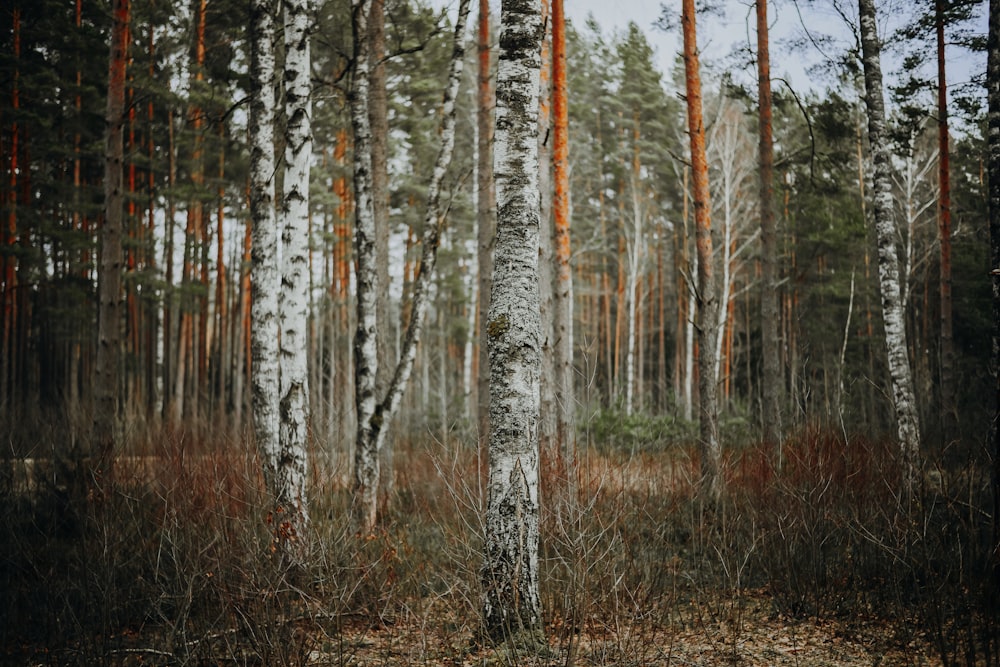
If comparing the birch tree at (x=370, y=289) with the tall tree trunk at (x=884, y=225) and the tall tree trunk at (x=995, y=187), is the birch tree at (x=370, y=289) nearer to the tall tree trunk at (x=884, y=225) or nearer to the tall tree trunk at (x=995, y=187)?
the tall tree trunk at (x=995, y=187)

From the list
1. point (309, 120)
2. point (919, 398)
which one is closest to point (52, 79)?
point (309, 120)

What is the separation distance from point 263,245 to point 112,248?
3.79 m

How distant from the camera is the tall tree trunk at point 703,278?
8.62 m

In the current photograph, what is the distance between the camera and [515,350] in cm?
402

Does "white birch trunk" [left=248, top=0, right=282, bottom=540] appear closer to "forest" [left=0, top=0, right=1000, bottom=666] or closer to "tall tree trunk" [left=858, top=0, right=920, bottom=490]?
"forest" [left=0, top=0, right=1000, bottom=666]

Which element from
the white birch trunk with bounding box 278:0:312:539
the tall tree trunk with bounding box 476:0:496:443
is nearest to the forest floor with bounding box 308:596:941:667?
the white birch trunk with bounding box 278:0:312:539

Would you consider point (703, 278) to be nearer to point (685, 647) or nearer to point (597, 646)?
point (685, 647)

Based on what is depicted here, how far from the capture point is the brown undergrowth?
13.0 feet

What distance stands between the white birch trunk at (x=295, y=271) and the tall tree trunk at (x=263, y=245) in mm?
510

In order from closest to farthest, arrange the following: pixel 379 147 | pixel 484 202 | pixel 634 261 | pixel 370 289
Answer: pixel 370 289 < pixel 379 147 < pixel 484 202 < pixel 634 261

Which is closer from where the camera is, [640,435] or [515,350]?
[515,350]

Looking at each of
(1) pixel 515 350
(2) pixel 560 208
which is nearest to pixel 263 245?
(1) pixel 515 350

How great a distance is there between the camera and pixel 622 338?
101ft

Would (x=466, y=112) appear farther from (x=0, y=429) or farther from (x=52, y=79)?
(x=0, y=429)
